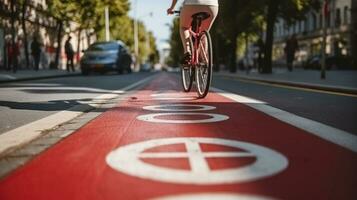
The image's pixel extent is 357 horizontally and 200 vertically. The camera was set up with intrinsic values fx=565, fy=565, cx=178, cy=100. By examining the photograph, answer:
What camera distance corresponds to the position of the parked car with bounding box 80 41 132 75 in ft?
94.8

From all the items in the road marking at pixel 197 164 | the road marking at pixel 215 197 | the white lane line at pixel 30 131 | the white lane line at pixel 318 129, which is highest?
the road marking at pixel 197 164

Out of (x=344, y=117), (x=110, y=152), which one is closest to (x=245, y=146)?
(x=110, y=152)

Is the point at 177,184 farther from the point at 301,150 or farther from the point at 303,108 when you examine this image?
the point at 303,108

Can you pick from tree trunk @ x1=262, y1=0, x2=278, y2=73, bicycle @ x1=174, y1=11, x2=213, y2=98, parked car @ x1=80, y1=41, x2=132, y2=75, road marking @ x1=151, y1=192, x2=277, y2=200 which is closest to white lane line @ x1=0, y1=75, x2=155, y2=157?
road marking @ x1=151, y1=192, x2=277, y2=200

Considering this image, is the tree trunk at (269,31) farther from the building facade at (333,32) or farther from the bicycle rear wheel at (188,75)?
the bicycle rear wheel at (188,75)

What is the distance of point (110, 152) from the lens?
4129 millimetres

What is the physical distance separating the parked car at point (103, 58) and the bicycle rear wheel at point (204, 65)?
20.1 m

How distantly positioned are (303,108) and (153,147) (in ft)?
13.2

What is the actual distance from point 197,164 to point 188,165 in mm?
59

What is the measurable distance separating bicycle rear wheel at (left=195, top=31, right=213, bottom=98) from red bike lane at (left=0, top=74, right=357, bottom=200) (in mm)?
2877

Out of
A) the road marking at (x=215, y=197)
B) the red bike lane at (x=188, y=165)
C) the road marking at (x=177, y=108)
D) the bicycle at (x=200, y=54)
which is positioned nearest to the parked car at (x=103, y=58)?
the bicycle at (x=200, y=54)

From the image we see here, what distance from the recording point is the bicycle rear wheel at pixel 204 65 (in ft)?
27.7

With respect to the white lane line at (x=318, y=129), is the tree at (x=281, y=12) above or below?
above

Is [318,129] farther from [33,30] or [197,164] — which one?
[33,30]
